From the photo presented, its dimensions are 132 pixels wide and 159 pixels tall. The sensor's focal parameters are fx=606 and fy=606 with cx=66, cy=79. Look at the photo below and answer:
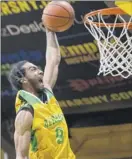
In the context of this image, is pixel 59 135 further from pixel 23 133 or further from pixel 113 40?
pixel 113 40

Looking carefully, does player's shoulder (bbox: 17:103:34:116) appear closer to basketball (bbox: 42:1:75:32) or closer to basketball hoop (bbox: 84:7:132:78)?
basketball (bbox: 42:1:75:32)

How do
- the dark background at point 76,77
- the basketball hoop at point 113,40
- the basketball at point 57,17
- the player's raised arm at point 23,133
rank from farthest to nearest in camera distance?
the dark background at point 76,77
the basketball hoop at point 113,40
the basketball at point 57,17
the player's raised arm at point 23,133

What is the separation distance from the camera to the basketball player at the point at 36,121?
12.9ft

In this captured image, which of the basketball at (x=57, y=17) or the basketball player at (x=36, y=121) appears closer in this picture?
the basketball player at (x=36, y=121)

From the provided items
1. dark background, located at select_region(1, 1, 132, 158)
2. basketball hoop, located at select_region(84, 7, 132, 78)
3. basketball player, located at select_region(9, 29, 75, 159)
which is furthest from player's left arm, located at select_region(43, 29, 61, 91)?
dark background, located at select_region(1, 1, 132, 158)

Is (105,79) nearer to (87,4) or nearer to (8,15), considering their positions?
(87,4)

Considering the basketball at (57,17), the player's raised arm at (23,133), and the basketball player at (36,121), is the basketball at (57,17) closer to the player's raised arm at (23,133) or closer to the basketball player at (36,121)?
the basketball player at (36,121)

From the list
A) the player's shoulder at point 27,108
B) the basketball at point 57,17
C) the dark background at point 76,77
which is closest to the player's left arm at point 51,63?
the basketball at point 57,17

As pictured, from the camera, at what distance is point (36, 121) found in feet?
13.3

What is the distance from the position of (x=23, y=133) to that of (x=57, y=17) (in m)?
1.27

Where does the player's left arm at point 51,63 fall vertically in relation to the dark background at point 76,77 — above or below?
above

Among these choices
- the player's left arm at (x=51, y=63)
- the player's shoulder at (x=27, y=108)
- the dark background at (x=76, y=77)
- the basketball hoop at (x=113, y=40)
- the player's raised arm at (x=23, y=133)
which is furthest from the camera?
the dark background at (x=76, y=77)

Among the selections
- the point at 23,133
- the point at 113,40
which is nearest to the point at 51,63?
the point at 23,133

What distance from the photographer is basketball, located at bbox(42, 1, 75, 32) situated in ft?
15.8
